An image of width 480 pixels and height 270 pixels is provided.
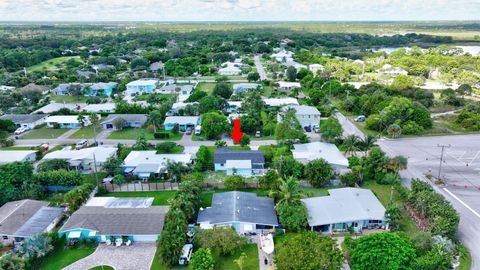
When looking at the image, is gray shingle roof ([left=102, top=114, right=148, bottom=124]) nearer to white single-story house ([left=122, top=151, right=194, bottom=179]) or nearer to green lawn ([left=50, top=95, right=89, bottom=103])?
white single-story house ([left=122, top=151, right=194, bottom=179])

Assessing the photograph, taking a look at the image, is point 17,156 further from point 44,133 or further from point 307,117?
point 307,117

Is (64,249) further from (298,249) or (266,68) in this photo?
(266,68)

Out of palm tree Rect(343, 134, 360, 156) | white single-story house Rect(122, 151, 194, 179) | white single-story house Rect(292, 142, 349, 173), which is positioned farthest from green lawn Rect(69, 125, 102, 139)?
palm tree Rect(343, 134, 360, 156)

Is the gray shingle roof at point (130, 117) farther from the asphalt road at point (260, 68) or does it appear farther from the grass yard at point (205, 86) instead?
the asphalt road at point (260, 68)

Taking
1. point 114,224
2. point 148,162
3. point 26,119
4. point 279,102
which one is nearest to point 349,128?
point 279,102

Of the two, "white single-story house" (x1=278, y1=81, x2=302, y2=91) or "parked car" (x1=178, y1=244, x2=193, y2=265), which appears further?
"white single-story house" (x1=278, y1=81, x2=302, y2=91)

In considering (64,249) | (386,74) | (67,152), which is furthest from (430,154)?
(386,74)
